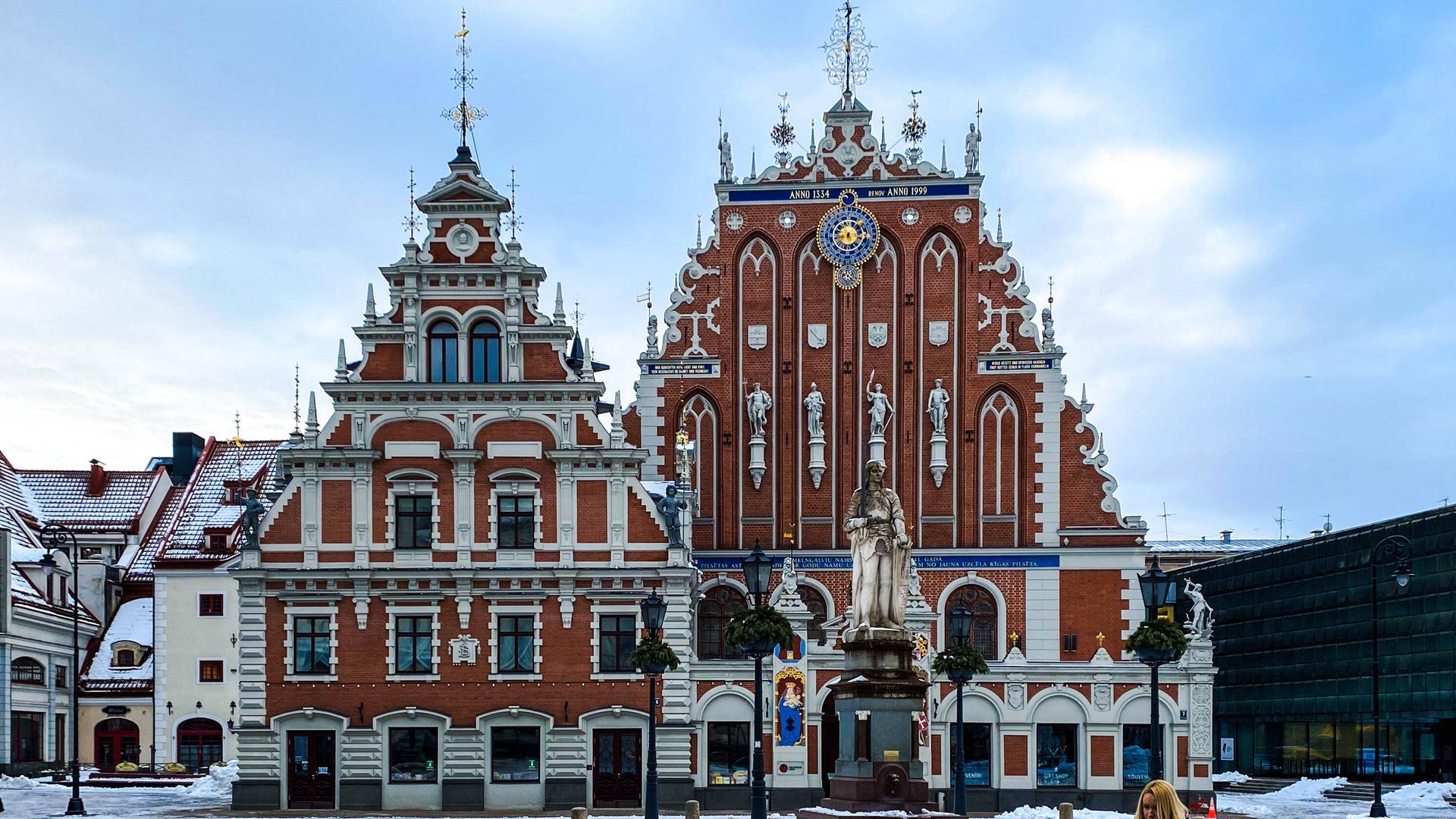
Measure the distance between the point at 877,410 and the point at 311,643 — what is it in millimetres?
18994

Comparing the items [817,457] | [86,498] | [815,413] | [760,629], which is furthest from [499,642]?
[86,498]

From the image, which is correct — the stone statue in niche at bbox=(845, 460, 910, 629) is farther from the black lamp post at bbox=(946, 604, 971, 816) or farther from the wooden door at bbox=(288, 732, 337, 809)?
the wooden door at bbox=(288, 732, 337, 809)

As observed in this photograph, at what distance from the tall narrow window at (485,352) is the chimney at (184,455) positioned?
117 feet

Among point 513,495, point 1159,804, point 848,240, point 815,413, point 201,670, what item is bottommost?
point 201,670

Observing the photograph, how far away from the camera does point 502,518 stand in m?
46.5

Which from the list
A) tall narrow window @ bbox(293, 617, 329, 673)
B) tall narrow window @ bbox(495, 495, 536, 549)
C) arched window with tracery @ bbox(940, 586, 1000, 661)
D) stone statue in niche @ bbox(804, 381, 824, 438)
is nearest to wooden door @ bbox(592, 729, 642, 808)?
tall narrow window @ bbox(495, 495, 536, 549)

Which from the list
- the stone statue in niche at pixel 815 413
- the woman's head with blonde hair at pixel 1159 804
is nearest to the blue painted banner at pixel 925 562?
the stone statue in niche at pixel 815 413

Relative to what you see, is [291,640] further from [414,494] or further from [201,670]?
[201,670]

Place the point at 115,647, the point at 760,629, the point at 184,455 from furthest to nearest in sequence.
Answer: the point at 184,455
the point at 115,647
the point at 760,629

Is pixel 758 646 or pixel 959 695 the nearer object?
pixel 758 646

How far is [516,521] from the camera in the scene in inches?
1828

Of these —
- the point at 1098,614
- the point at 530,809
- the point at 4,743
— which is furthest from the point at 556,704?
the point at 4,743

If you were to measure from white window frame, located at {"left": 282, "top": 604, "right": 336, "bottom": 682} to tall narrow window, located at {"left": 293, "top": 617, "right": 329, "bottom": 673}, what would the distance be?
0.11 meters

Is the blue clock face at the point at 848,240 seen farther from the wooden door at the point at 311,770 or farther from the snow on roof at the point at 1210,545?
the snow on roof at the point at 1210,545
